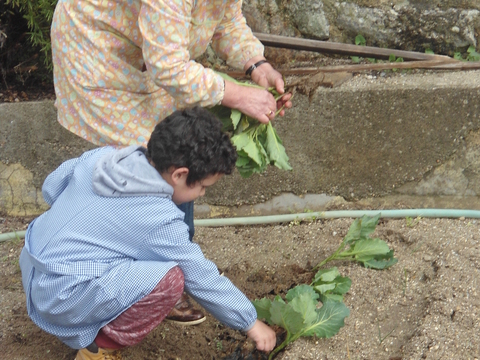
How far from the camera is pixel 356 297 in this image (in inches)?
101

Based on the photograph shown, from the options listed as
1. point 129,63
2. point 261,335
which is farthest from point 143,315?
point 129,63

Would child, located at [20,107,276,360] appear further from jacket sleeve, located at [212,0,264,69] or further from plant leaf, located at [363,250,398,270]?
plant leaf, located at [363,250,398,270]

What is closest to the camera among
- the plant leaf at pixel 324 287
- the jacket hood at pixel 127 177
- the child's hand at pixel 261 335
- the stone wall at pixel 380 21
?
the jacket hood at pixel 127 177

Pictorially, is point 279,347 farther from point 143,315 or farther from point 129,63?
point 129,63

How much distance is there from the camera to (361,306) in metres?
2.52

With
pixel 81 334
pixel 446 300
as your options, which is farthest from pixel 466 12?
pixel 81 334

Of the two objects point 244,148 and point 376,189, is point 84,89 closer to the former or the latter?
point 244,148

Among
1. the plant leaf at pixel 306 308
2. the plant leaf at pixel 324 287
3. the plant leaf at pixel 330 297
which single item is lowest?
the plant leaf at pixel 330 297

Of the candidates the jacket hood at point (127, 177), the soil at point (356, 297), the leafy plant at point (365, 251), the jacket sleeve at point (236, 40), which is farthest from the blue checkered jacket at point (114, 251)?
A: the leafy plant at point (365, 251)

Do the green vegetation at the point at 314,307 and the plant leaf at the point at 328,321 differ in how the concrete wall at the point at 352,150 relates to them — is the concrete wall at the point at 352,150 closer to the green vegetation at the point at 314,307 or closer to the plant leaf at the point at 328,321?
the green vegetation at the point at 314,307

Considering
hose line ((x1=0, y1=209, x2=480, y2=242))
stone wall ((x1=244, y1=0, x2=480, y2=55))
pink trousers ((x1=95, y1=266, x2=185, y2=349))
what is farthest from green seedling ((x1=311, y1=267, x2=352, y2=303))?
stone wall ((x1=244, y1=0, x2=480, y2=55))

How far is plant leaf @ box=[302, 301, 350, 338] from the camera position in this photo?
221 cm

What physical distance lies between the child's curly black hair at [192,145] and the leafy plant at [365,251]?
3.56 feet

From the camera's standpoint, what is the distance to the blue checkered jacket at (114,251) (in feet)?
6.11
